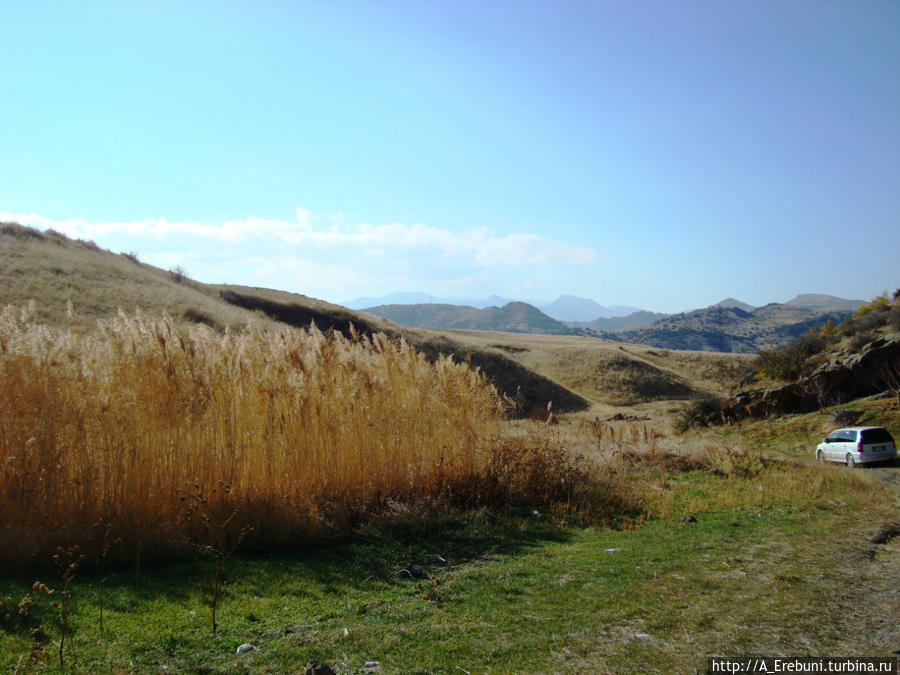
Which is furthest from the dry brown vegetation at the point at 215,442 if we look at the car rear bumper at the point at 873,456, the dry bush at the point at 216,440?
the car rear bumper at the point at 873,456

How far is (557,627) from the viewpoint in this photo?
170 inches

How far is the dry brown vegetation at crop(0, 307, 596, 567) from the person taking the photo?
17.8ft

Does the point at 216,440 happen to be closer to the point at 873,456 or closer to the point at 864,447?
the point at 864,447

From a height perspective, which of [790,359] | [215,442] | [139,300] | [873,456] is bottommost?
[873,456]

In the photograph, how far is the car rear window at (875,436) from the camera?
14641 mm

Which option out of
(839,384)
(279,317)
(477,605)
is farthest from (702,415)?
(279,317)

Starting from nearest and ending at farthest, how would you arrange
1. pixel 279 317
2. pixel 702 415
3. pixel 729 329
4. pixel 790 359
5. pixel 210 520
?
pixel 210 520
pixel 702 415
pixel 790 359
pixel 279 317
pixel 729 329

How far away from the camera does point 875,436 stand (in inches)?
580

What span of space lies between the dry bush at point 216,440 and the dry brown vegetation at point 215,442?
17mm

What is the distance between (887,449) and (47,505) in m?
18.0

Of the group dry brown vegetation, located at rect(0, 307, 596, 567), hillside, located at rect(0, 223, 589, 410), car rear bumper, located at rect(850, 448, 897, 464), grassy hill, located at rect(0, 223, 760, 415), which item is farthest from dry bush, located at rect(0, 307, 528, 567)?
grassy hill, located at rect(0, 223, 760, 415)

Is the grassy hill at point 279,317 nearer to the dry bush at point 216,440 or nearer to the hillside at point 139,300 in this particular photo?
the hillside at point 139,300

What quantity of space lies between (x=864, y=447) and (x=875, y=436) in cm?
53

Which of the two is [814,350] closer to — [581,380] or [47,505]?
[581,380]
